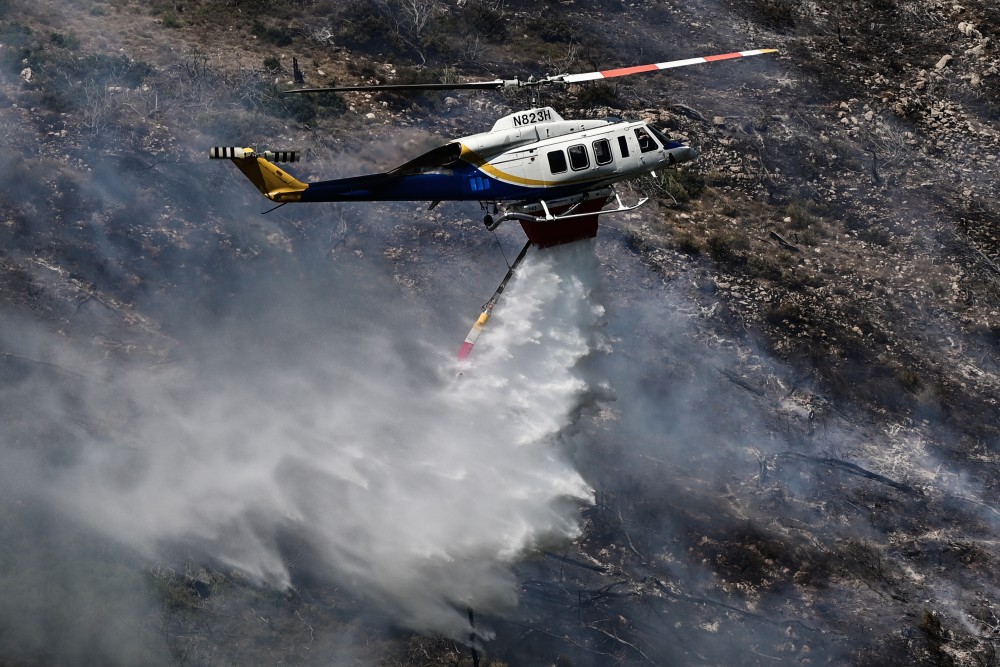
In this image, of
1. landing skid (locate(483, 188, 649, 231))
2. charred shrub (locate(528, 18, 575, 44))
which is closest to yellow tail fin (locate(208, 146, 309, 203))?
landing skid (locate(483, 188, 649, 231))

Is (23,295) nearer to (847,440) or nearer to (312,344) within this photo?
(312,344)

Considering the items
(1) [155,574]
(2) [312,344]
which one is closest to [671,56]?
(2) [312,344]

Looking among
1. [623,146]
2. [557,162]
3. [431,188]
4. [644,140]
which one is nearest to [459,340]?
[431,188]

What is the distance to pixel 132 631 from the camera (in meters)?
30.8

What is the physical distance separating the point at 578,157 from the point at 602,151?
72cm

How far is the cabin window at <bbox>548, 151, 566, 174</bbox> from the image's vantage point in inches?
1121

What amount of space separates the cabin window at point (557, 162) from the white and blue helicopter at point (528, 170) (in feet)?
0.09

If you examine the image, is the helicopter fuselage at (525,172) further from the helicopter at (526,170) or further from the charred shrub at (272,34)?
the charred shrub at (272,34)

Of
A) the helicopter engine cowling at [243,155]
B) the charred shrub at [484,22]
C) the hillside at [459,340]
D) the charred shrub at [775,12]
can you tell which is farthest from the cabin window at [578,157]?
the charred shrub at [775,12]

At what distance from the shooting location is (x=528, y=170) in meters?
Answer: 28.4

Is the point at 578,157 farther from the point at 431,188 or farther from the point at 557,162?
the point at 431,188

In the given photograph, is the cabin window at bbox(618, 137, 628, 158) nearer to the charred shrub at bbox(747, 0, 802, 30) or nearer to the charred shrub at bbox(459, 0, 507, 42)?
the charred shrub at bbox(459, 0, 507, 42)

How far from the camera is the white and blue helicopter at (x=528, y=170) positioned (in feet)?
89.6

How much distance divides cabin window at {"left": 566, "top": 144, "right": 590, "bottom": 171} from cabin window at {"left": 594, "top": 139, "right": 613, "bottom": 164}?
0.28 metres
